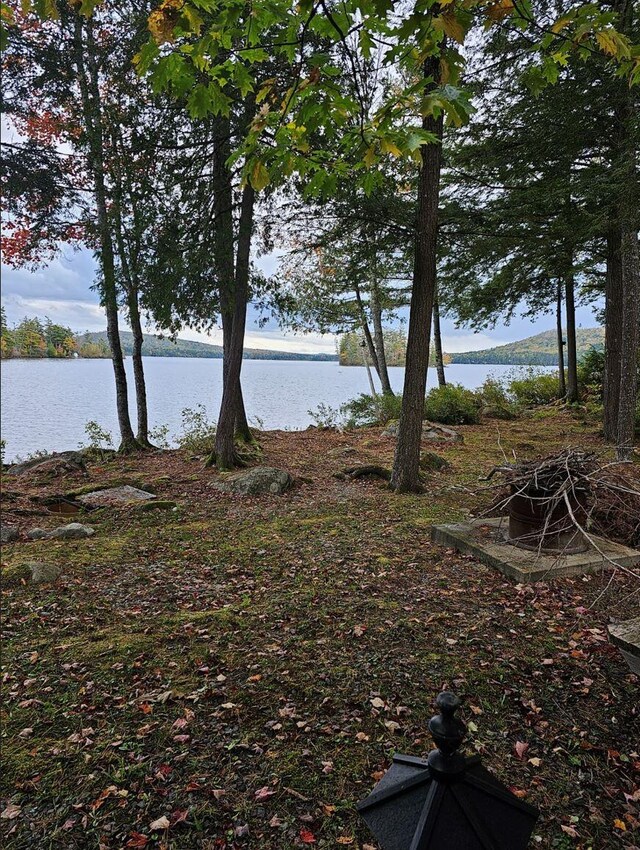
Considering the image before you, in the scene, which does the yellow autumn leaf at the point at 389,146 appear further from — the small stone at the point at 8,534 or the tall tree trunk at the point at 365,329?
the tall tree trunk at the point at 365,329

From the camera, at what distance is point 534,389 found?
15820 mm

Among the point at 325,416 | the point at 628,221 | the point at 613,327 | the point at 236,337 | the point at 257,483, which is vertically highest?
the point at 628,221

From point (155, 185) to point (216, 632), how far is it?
6518mm

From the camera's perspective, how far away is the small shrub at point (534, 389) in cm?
1556

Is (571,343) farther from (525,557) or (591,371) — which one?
(525,557)

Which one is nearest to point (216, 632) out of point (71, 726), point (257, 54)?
point (71, 726)

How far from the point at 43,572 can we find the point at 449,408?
10.5 metres

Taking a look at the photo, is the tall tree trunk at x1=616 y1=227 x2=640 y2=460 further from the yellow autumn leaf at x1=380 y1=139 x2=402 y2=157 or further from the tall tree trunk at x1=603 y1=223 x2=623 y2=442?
the yellow autumn leaf at x1=380 y1=139 x2=402 y2=157

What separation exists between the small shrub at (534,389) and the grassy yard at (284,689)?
1295 centimetres

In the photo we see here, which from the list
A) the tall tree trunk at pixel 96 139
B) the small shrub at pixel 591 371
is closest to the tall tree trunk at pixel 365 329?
the small shrub at pixel 591 371

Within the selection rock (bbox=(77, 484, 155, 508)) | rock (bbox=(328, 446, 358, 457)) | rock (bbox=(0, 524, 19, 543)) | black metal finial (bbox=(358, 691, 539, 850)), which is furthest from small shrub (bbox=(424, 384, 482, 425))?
black metal finial (bbox=(358, 691, 539, 850))

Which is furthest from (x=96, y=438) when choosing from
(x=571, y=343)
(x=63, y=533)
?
(x=571, y=343)

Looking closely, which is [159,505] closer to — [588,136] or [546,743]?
[546,743]

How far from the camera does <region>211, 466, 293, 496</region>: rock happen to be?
658 cm
